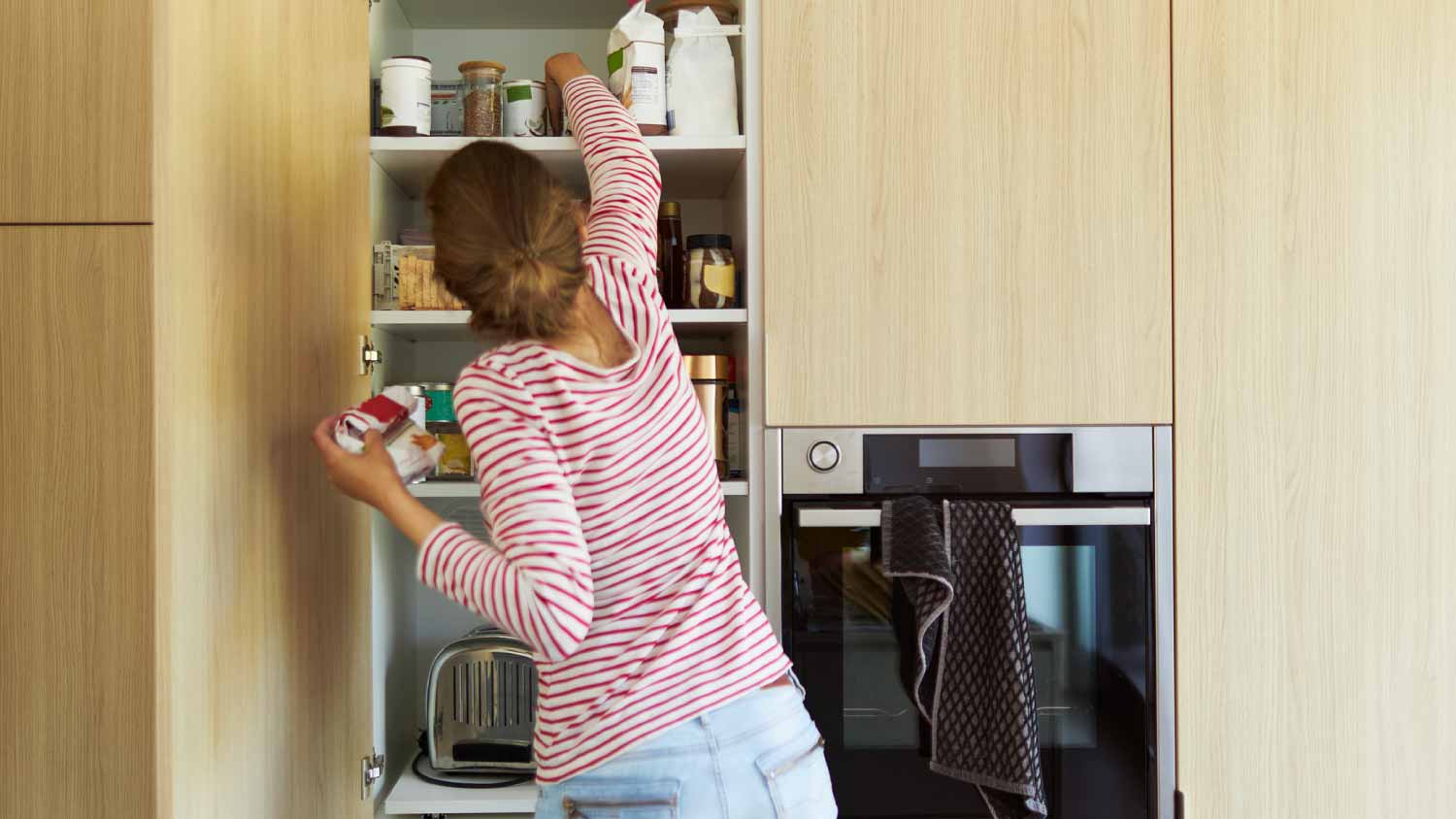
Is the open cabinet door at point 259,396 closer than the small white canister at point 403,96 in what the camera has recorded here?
Yes

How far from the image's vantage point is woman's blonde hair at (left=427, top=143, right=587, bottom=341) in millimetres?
1045

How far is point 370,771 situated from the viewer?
1.58m

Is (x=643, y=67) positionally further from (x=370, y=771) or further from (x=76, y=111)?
(x=370, y=771)

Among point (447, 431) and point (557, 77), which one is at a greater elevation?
point (557, 77)

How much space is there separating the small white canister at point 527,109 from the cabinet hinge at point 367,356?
0.36m

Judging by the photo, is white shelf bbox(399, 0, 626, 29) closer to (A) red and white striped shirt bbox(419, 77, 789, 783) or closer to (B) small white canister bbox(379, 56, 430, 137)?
(B) small white canister bbox(379, 56, 430, 137)

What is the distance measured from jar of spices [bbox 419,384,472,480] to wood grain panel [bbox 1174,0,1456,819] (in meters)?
1.01

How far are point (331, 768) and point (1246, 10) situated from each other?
1.59 m

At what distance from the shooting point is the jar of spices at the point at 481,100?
1620mm

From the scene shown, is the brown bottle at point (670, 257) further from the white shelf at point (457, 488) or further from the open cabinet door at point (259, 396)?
the open cabinet door at point (259, 396)

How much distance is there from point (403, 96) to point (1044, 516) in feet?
3.48

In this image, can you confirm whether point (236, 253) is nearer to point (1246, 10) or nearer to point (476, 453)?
point (476, 453)

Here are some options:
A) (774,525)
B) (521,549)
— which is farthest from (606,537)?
(774,525)

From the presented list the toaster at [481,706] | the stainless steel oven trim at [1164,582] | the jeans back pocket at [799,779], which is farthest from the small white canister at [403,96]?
the stainless steel oven trim at [1164,582]
